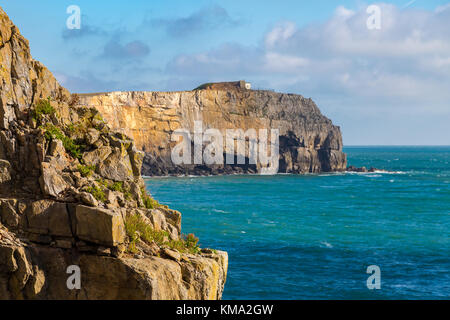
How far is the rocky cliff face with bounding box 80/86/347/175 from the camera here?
125 metres

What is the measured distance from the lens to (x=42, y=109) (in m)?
17.7

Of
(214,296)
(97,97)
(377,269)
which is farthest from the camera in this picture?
(97,97)

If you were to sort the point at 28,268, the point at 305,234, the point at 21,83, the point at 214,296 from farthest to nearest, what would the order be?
1. the point at 305,234
2. the point at 21,83
3. the point at 214,296
4. the point at 28,268

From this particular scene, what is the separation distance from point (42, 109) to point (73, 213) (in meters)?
4.73

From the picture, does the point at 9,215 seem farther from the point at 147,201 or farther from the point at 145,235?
the point at 147,201

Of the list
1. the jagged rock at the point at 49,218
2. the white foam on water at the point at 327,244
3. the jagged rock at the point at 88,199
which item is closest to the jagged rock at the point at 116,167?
the jagged rock at the point at 88,199

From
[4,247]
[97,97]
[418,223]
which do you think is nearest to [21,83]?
[4,247]

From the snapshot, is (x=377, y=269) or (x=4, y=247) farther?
(x=377, y=269)

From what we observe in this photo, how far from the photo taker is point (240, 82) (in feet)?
513

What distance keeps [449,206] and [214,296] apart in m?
66.9

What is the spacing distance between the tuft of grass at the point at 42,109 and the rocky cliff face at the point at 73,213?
35 millimetres

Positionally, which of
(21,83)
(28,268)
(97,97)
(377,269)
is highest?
(97,97)

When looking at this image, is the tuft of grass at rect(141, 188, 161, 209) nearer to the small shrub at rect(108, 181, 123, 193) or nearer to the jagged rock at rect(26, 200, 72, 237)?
the small shrub at rect(108, 181, 123, 193)
